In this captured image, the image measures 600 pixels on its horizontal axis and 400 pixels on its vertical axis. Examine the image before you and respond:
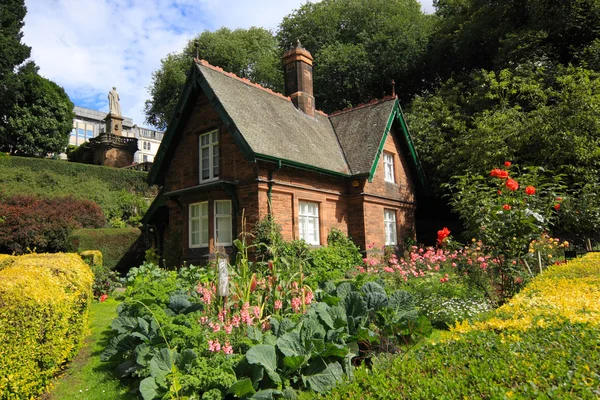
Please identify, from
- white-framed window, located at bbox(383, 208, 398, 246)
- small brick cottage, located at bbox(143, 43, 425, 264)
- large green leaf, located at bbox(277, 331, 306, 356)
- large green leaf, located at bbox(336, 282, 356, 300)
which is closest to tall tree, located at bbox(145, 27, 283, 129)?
small brick cottage, located at bbox(143, 43, 425, 264)

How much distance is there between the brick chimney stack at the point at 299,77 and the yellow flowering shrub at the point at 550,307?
13873 millimetres

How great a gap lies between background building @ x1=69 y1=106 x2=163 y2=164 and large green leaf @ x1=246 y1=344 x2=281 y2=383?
65.6 m

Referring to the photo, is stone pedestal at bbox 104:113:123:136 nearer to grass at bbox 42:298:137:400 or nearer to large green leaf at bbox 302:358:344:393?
grass at bbox 42:298:137:400

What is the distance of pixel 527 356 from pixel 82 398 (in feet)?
15.8

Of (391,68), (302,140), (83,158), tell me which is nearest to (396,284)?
(302,140)

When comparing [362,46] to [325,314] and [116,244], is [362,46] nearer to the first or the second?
[116,244]

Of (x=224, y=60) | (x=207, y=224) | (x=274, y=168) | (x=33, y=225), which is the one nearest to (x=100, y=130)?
(x=224, y=60)

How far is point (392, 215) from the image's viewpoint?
1798cm

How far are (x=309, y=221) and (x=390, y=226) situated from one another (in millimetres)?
5017

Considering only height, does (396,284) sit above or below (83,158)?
below

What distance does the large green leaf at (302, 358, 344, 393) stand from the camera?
175 inches

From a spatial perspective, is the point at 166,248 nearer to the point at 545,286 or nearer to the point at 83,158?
the point at 545,286

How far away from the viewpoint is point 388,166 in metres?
18.1

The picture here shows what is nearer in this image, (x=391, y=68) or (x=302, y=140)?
(x=302, y=140)
